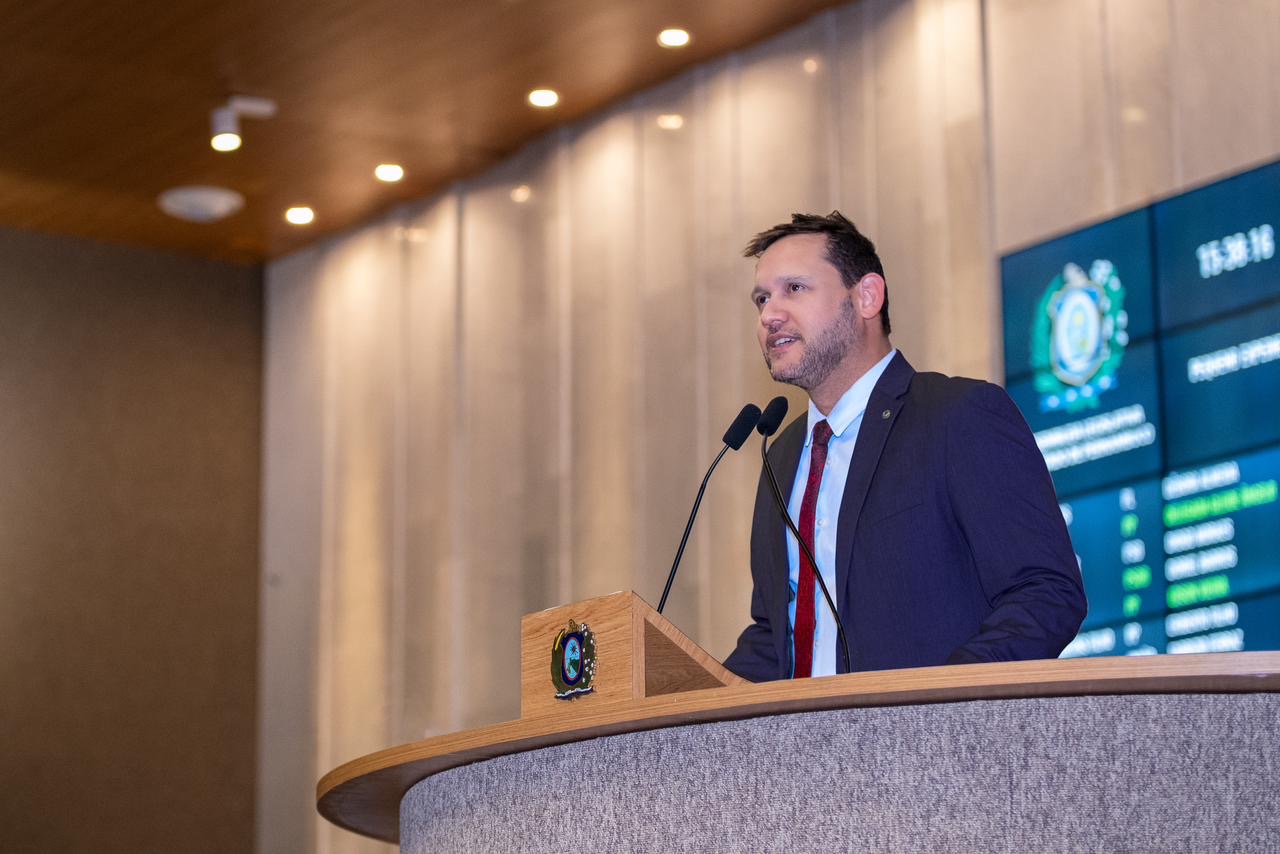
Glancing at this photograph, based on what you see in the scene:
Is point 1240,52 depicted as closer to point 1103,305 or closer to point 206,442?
point 1103,305

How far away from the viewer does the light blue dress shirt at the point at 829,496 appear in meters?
2.63

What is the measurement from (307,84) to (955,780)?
17.4ft

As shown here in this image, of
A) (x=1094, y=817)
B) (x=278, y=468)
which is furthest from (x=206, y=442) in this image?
(x=1094, y=817)

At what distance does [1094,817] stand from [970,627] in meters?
0.74

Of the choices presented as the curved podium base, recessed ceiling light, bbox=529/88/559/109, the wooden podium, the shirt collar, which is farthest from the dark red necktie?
recessed ceiling light, bbox=529/88/559/109

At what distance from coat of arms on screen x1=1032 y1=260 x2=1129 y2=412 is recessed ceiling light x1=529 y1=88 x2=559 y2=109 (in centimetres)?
240

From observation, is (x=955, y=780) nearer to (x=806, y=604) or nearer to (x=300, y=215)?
(x=806, y=604)

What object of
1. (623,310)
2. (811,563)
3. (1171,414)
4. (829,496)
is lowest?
(811,563)

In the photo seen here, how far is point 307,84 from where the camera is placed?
663cm

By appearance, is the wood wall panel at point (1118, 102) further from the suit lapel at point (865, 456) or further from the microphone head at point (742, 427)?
the microphone head at point (742, 427)

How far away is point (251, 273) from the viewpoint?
8.67m

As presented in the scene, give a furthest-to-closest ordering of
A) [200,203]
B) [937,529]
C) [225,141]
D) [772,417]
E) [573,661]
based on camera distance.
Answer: [200,203] → [225,141] → [772,417] → [937,529] → [573,661]

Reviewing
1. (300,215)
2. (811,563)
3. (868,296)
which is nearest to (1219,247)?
(868,296)

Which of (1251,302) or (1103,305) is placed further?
(1103,305)
